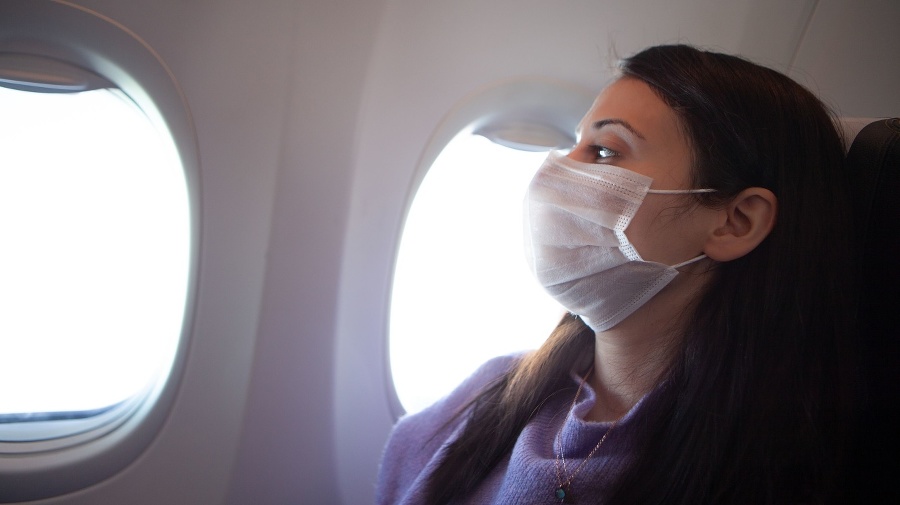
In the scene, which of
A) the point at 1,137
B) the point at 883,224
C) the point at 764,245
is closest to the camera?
the point at 883,224

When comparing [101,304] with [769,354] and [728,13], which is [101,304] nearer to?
[769,354]

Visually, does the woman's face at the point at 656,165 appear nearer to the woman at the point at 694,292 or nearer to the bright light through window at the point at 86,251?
the woman at the point at 694,292

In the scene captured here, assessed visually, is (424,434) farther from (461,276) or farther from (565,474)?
(461,276)

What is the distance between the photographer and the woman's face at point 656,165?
120 cm

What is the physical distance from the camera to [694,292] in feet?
4.13

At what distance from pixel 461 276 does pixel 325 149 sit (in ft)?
2.20

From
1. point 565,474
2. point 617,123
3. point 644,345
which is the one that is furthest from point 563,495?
point 617,123

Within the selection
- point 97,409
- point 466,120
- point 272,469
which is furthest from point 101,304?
point 466,120

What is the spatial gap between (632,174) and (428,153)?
2.28ft

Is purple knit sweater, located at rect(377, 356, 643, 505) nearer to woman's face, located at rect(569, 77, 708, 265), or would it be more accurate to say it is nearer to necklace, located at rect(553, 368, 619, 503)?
necklace, located at rect(553, 368, 619, 503)

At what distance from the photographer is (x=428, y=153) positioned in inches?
68.3

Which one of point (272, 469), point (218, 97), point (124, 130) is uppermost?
point (218, 97)

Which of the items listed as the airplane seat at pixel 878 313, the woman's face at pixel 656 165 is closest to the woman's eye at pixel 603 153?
the woman's face at pixel 656 165

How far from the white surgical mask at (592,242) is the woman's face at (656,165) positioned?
2cm
